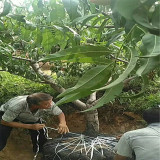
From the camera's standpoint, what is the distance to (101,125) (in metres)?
3.37

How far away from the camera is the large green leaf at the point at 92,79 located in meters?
0.36

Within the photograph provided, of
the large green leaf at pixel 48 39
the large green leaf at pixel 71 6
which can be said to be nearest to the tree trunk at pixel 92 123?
the large green leaf at pixel 48 39

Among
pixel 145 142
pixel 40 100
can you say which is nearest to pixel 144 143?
pixel 145 142

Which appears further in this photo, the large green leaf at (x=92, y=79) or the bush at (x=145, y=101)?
the bush at (x=145, y=101)

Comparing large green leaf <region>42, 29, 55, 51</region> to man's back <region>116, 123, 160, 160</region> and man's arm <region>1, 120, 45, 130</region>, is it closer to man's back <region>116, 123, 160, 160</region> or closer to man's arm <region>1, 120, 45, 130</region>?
man's back <region>116, 123, 160, 160</region>

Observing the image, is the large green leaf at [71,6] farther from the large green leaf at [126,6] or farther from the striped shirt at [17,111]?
the striped shirt at [17,111]

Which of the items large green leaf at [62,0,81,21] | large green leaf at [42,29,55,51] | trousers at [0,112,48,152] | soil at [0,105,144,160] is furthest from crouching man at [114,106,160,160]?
soil at [0,105,144,160]

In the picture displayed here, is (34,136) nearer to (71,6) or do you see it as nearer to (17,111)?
(17,111)

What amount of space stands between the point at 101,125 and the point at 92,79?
10.0ft

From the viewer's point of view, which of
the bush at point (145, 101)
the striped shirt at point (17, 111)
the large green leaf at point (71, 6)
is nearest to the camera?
the large green leaf at point (71, 6)

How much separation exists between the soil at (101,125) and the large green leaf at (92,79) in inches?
117

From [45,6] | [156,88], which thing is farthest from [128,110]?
[45,6]

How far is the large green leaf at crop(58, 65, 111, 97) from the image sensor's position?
0.36m

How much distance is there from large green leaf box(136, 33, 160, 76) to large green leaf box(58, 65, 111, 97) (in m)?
0.09
